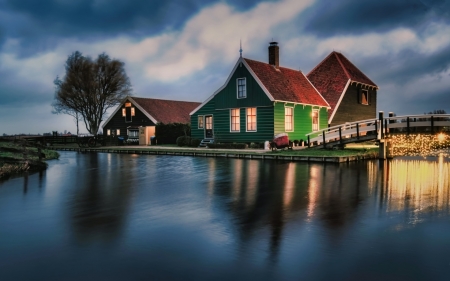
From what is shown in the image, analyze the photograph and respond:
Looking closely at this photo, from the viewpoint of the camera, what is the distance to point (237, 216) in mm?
8242

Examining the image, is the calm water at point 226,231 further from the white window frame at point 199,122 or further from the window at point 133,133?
the window at point 133,133

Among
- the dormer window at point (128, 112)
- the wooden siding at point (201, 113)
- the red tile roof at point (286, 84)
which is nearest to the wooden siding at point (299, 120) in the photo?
the red tile roof at point (286, 84)

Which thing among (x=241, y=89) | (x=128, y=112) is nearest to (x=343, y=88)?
(x=241, y=89)

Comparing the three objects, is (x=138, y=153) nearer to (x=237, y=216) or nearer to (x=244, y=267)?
(x=237, y=216)

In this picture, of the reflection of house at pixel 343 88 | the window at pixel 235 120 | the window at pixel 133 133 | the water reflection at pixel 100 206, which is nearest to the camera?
the water reflection at pixel 100 206

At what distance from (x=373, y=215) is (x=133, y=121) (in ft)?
134

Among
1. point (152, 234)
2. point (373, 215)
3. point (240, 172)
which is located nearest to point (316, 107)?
point (240, 172)

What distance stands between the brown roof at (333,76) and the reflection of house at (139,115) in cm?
1727

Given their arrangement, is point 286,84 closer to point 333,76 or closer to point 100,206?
point 333,76

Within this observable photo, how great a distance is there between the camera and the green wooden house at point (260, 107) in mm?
30953

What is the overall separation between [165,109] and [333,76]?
20.7m

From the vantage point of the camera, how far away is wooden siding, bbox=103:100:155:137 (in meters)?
45.1

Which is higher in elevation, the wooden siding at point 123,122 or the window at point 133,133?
the wooden siding at point 123,122

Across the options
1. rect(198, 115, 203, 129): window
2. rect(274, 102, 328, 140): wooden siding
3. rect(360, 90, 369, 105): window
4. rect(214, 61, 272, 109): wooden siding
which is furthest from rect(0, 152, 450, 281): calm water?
rect(360, 90, 369, 105): window
